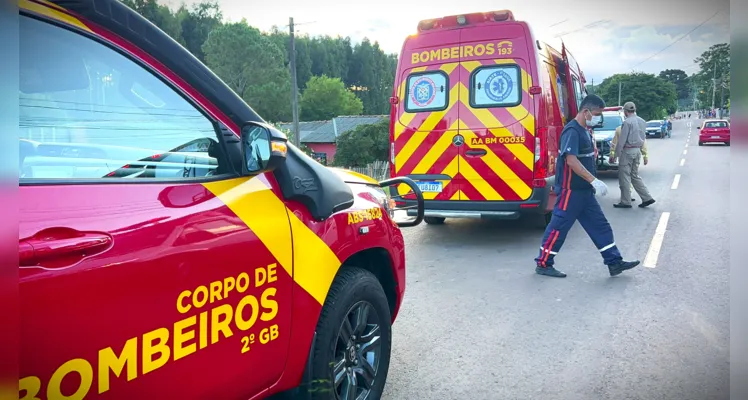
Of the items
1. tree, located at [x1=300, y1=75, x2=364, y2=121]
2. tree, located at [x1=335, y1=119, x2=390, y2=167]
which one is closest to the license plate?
tree, located at [x1=335, y1=119, x2=390, y2=167]

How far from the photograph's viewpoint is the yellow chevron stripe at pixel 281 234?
2.03m

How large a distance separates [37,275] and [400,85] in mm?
6379

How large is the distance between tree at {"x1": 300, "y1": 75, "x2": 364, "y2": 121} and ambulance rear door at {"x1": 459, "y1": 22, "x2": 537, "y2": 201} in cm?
7560

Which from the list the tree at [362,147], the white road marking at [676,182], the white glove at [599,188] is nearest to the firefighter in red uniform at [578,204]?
the white glove at [599,188]

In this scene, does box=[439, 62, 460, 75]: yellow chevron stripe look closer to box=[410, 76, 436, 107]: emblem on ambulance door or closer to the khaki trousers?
box=[410, 76, 436, 107]: emblem on ambulance door

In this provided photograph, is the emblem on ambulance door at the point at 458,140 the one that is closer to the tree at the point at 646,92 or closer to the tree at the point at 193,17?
the tree at the point at 646,92

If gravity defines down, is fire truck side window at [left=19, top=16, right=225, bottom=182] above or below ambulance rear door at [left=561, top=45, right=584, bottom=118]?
below

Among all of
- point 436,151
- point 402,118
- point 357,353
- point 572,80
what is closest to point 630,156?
point 572,80

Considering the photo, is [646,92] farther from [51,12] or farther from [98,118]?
[51,12]

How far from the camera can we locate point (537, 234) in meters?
7.70

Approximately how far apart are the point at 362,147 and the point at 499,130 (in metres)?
24.5

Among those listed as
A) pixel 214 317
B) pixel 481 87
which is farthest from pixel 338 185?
pixel 481 87

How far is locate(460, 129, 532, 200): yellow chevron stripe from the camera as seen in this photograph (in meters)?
6.75

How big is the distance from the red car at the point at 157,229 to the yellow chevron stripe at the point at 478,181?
15.1 feet
